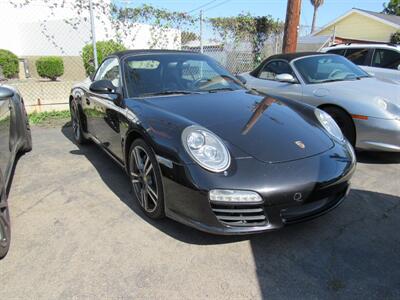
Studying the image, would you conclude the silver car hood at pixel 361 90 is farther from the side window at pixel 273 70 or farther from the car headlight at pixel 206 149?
the car headlight at pixel 206 149

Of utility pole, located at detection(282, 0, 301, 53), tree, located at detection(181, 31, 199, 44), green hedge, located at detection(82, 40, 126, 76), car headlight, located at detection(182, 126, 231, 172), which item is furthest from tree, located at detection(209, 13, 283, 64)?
car headlight, located at detection(182, 126, 231, 172)

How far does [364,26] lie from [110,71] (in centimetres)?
2495

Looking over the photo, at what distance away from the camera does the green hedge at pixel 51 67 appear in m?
13.2

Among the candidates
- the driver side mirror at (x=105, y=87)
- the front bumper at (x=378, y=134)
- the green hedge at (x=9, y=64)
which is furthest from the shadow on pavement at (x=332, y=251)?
the green hedge at (x=9, y=64)

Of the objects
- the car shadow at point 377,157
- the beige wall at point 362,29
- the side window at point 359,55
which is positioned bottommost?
the car shadow at point 377,157

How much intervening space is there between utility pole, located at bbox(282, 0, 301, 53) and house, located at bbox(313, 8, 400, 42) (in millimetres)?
14253

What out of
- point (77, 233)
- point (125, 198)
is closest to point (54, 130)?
point (125, 198)

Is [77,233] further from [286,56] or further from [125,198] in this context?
[286,56]

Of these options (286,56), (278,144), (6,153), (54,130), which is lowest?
(54,130)

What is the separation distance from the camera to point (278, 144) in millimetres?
2555

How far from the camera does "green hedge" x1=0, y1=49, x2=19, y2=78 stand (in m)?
13.3

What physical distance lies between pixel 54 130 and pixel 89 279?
15.1 ft

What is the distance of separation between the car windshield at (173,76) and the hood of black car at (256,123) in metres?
0.21

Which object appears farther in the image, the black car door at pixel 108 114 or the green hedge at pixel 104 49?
the green hedge at pixel 104 49
